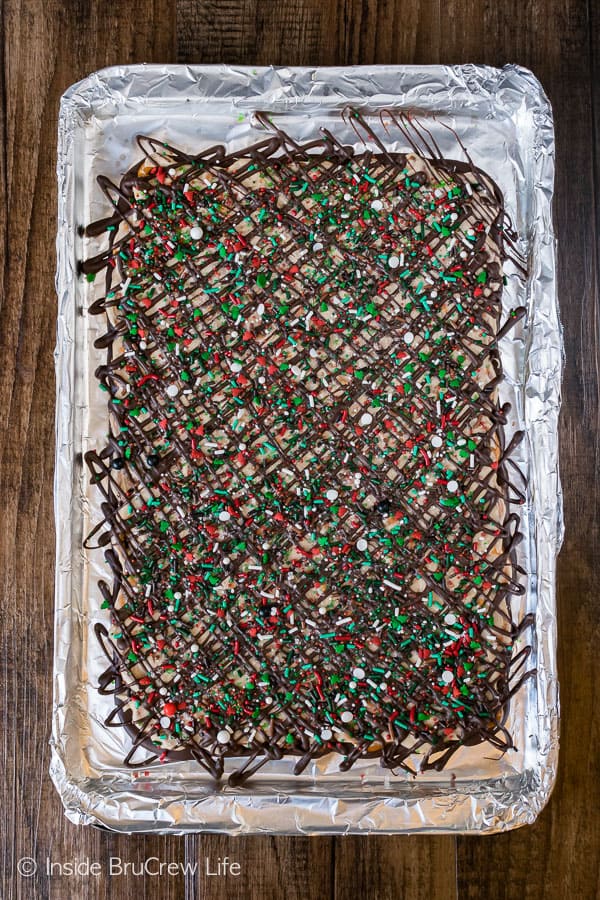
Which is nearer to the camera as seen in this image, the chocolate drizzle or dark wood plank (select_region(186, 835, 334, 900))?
the chocolate drizzle

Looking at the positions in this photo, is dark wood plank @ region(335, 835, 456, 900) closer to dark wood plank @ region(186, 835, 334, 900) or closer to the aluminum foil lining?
dark wood plank @ region(186, 835, 334, 900)

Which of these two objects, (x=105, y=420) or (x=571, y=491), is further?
(x=571, y=491)

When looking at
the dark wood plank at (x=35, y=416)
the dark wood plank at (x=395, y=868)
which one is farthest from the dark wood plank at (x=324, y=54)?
the dark wood plank at (x=35, y=416)


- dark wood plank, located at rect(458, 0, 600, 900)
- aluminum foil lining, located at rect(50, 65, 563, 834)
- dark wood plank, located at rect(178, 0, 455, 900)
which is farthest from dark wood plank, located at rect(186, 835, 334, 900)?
dark wood plank, located at rect(458, 0, 600, 900)

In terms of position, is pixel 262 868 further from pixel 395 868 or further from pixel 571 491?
pixel 571 491

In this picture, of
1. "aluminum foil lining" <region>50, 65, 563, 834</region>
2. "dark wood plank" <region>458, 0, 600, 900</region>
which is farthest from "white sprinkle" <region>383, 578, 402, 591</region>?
"dark wood plank" <region>458, 0, 600, 900</region>

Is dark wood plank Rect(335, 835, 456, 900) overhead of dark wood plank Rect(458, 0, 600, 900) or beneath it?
beneath

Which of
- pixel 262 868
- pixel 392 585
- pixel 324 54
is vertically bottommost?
pixel 262 868

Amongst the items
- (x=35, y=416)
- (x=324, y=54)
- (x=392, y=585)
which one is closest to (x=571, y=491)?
(x=392, y=585)

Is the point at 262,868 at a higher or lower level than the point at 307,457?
lower
